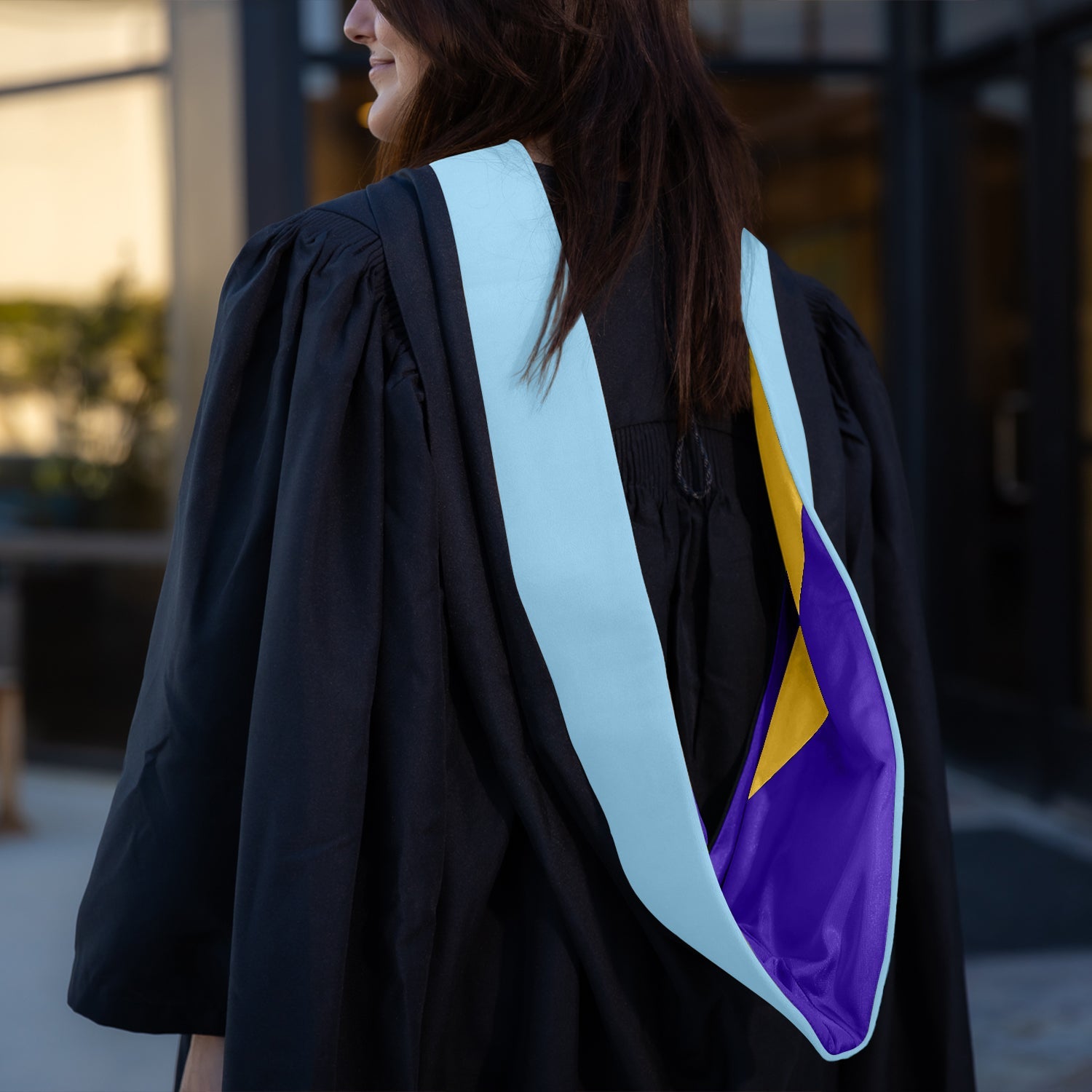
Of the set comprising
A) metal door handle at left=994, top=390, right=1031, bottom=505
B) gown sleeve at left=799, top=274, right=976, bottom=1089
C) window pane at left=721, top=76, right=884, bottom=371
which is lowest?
gown sleeve at left=799, top=274, right=976, bottom=1089

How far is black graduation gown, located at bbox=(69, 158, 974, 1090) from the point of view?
2.98 feet

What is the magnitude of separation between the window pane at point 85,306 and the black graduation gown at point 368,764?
12.5 feet

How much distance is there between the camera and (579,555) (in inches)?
38.9

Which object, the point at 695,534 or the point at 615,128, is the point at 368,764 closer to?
the point at 695,534

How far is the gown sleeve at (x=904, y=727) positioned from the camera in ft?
4.01

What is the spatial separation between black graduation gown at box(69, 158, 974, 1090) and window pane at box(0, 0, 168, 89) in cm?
398

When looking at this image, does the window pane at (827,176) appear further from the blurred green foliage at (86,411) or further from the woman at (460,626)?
the woman at (460,626)

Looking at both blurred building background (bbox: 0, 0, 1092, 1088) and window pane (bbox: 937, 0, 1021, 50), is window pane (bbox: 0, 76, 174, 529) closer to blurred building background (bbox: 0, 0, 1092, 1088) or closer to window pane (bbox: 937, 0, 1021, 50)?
blurred building background (bbox: 0, 0, 1092, 1088)

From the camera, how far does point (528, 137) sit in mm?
1086

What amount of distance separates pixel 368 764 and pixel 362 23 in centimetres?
72

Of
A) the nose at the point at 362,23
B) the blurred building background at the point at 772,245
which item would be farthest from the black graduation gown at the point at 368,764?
the blurred building background at the point at 772,245

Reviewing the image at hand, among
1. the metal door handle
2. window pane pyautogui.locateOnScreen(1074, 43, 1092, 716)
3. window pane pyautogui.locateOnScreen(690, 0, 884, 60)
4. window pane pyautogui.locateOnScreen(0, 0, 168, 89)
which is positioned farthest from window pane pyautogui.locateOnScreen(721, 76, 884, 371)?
window pane pyautogui.locateOnScreen(0, 0, 168, 89)

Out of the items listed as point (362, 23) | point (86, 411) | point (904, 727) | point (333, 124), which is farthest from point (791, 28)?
point (904, 727)

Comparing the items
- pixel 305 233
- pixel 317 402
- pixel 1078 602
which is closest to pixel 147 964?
pixel 317 402
